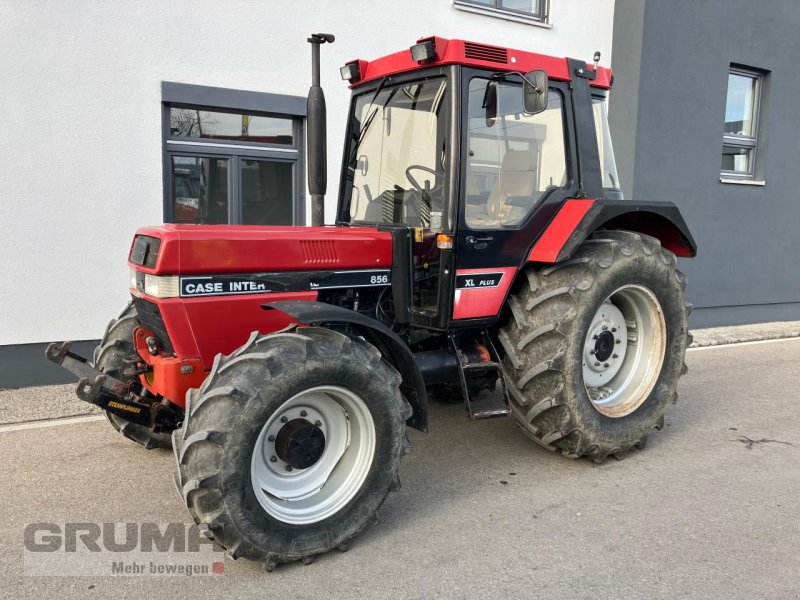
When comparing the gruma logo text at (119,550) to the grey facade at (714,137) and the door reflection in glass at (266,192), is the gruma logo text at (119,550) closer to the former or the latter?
the door reflection in glass at (266,192)

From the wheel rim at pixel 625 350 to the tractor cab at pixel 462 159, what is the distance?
72cm

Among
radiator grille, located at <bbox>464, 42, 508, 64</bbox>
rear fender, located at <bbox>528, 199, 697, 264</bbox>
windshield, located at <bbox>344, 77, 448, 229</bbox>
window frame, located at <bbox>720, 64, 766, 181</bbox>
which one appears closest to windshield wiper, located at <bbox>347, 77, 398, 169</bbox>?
windshield, located at <bbox>344, 77, 448, 229</bbox>

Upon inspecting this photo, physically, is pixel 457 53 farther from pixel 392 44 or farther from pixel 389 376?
pixel 392 44

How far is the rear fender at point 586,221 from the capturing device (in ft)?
12.3

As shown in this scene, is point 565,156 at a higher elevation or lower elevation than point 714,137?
lower

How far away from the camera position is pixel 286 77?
636cm

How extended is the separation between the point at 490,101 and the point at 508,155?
1.11ft

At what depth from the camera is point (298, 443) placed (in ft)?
9.83

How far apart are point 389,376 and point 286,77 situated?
421 centimetres

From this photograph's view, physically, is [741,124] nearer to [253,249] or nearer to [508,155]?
[508,155]

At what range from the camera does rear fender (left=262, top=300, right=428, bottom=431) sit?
9.84 ft

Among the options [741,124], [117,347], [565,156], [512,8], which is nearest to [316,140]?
[565,156]

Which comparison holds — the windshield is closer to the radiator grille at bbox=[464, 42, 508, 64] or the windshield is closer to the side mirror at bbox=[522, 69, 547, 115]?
the radiator grille at bbox=[464, 42, 508, 64]

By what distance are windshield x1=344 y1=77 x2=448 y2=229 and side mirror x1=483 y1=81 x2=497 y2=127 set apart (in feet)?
0.73
